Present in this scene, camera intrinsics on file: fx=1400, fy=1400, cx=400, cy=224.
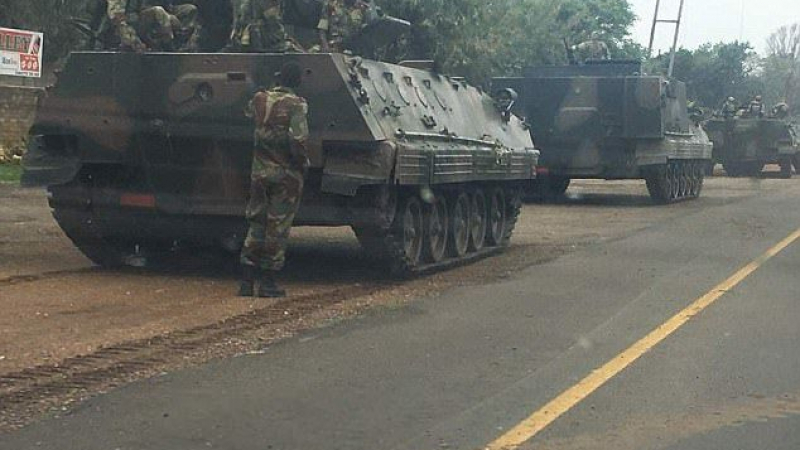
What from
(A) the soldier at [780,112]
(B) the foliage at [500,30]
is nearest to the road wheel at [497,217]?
(B) the foliage at [500,30]

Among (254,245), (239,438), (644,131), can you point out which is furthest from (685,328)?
(644,131)

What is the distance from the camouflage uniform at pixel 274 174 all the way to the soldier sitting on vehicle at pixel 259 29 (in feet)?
5.72

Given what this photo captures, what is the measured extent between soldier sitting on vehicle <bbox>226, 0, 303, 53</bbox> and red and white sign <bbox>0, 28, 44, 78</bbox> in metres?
14.6

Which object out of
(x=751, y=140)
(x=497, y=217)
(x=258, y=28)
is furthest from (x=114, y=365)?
(x=751, y=140)

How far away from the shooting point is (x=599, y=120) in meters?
23.9

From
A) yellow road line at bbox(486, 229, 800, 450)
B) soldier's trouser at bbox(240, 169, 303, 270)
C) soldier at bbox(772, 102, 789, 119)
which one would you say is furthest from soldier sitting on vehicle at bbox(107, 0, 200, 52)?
soldier at bbox(772, 102, 789, 119)

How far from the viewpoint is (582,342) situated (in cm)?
874

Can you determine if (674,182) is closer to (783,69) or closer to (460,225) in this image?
(460,225)

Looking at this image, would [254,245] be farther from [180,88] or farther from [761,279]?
[761,279]

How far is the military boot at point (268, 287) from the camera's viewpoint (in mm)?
10508

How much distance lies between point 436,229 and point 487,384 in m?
5.76

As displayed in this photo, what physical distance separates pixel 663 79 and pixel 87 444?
786 inches

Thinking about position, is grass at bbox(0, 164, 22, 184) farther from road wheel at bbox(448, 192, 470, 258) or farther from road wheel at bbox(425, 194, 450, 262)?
road wheel at bbox(425, 194, 450, 262)

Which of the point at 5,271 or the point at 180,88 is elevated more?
the point at 180,88
